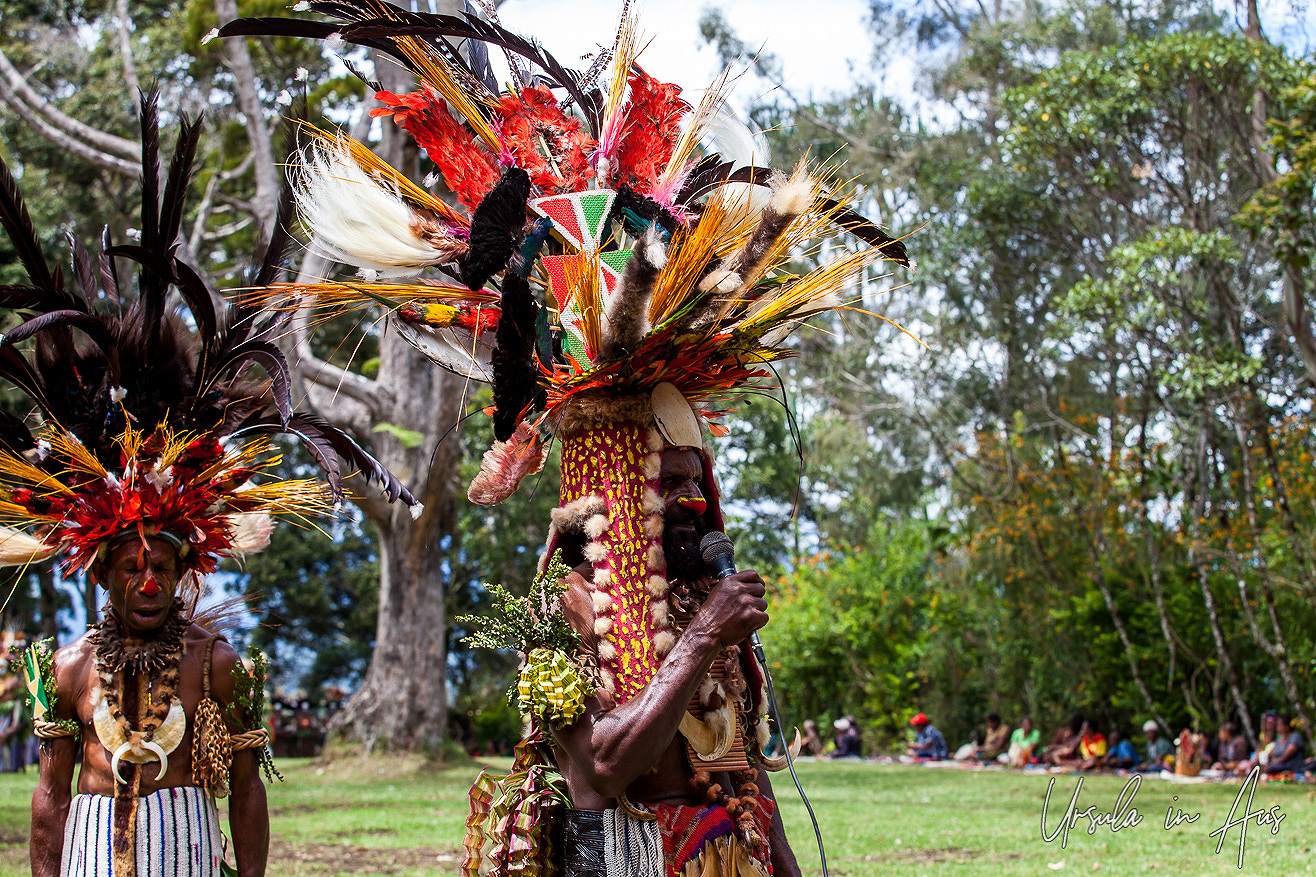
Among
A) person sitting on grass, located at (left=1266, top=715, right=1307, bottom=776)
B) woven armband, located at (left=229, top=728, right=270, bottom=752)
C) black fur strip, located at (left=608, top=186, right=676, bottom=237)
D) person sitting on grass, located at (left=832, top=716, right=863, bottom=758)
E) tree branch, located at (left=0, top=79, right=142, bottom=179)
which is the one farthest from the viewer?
person sitting on grass, located at (left=832, top=716, right=863, bottom=758)

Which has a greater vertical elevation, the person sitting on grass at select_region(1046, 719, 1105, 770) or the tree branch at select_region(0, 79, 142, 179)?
the tree branch at select_region(0, 79, 142, 179)

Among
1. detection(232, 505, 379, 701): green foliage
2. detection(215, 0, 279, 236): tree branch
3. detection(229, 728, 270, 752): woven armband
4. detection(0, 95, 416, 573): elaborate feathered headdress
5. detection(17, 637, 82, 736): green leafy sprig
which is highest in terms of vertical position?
detection(215, 0, 279, 236): tree branch

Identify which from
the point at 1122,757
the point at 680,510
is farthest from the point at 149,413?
the point at 1122,757

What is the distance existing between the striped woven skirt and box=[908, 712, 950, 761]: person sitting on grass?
17.7 meters

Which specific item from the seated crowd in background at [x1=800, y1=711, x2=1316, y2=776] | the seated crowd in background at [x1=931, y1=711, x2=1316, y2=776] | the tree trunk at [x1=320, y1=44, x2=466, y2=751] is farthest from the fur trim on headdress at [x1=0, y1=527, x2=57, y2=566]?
the seated crowd in background at [x1=931, y1=711, x2=1316, y2=776]

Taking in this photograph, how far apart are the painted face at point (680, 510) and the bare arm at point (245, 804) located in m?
1.70

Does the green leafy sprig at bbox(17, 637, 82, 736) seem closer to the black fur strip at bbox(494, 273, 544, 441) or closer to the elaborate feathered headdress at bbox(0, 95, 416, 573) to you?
the elaborate feathered headdress at bbox(0, 95, 416, 573)

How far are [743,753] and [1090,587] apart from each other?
54.5 feet

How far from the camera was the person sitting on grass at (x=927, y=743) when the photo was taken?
1995cm

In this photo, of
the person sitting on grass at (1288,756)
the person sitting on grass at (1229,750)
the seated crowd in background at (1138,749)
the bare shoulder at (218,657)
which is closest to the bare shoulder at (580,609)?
the bare shoulder at (218,657)

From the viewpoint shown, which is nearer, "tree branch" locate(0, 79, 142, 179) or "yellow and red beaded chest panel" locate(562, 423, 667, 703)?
"yellow and red beaded chest panel" locate(562, 423, 667, 703)

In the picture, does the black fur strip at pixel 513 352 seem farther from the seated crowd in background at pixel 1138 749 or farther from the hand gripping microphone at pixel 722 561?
the seated crowd in background at pixel 1138 749

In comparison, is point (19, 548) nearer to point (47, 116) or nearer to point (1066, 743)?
point (47, 116)

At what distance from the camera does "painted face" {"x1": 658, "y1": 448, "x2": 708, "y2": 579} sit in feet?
A: 9.64
